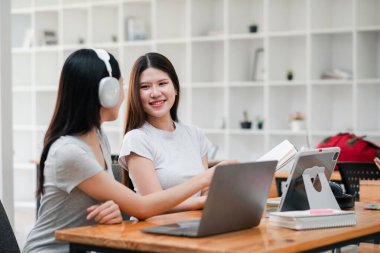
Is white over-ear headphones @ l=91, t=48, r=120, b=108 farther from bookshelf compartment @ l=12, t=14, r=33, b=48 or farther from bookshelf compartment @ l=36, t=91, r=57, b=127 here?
bookshelf compartment @ l=12, t=14, r=33, b=48

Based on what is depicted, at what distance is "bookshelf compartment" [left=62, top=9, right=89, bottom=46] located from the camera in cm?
837

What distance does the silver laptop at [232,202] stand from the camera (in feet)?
7.16

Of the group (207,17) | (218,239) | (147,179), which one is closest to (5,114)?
(147,179)

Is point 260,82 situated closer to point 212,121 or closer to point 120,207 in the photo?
point 212,121

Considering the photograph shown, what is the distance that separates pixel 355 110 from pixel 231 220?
4.33m

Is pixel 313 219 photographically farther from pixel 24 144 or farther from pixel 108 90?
pixel 24 144

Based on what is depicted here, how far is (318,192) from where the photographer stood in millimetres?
2658

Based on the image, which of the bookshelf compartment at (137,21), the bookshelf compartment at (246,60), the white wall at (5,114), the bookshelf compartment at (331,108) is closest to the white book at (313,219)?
the white wall at (5,114)

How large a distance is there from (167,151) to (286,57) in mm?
4109

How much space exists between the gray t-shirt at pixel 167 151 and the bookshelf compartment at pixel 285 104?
3.75 metres

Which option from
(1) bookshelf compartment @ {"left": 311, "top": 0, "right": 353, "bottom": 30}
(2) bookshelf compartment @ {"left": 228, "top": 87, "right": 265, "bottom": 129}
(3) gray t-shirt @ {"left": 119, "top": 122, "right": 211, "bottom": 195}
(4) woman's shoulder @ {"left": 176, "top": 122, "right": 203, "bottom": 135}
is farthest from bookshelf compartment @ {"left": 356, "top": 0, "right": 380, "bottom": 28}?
(3) gray t-shirt @ {"left": 119, "top": 122, "right": 211, "bottom": 195}

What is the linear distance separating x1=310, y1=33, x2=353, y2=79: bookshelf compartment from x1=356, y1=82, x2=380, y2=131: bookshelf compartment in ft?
1.00

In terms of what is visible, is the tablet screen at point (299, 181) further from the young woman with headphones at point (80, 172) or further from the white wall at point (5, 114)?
the white wall at point (5, 114)

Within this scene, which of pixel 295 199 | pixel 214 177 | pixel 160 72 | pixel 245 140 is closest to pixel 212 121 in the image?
pixel 245 140
